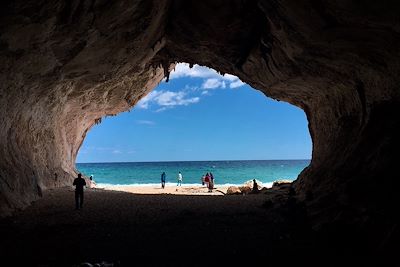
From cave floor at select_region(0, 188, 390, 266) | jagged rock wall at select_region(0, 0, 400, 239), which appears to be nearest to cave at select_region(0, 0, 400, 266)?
jagged rock wall at select_region(0, 0, 400, 239)

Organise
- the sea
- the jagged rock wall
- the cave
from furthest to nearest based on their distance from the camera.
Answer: the sea, the jagged rock wall, the cave

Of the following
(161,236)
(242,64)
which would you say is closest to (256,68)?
(242,64)

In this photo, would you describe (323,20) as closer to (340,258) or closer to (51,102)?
(340,258)

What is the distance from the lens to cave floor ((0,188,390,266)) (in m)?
7.99

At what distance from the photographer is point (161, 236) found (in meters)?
10.1

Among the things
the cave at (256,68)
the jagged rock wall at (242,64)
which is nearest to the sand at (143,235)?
the cave at (256,68)

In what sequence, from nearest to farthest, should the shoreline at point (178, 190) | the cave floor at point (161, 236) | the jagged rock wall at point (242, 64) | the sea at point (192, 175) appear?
1. the cave floor at point (161, 236)
2. the jagged rock wall at point (242, 64)
3. the shoreline at point (178, 190)
4. the sea at point (192, 175)

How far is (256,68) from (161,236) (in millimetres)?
10545

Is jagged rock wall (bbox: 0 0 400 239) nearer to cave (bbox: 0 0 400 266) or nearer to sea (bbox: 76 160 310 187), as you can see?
cave (bbox: 0 0 400 266)

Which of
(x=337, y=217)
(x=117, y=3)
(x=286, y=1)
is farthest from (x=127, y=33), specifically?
(x=337, y=217)

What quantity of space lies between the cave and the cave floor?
1063 millimetres

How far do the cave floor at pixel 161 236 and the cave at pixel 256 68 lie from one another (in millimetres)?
1063

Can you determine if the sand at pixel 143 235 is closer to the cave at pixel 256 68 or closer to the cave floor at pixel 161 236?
the cave floor at pixel 161 236

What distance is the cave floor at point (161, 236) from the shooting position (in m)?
7.99
